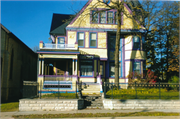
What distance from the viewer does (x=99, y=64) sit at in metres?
21.7

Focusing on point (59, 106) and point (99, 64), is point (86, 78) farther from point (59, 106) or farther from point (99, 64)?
point (59, 106)

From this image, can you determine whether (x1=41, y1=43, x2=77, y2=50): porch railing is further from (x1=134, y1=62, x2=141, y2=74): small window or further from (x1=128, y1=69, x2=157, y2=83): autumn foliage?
(x1=134, y1=62, x2=141, y2=74): small window

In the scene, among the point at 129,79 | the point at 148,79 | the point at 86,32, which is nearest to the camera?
the point at 148,79

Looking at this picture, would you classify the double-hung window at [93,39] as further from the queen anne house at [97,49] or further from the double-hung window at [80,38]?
the double-hung window at [80,38]

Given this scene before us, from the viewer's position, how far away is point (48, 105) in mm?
13422

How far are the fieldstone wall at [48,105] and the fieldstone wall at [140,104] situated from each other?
2494 millimetres

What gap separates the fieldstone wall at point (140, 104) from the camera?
13703 mm

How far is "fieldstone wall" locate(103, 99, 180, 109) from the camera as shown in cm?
1370

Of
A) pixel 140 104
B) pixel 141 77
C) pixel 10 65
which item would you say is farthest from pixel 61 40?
pixel 140 104

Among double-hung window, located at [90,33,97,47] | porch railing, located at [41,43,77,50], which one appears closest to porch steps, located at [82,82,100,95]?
porch railing, located at [41,43,77,50]

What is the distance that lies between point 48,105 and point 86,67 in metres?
8.81

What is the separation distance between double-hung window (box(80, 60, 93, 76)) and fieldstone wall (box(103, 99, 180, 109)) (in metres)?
7.58

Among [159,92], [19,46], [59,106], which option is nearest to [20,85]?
[19,46]

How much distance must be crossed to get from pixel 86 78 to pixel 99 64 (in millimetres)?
2253
